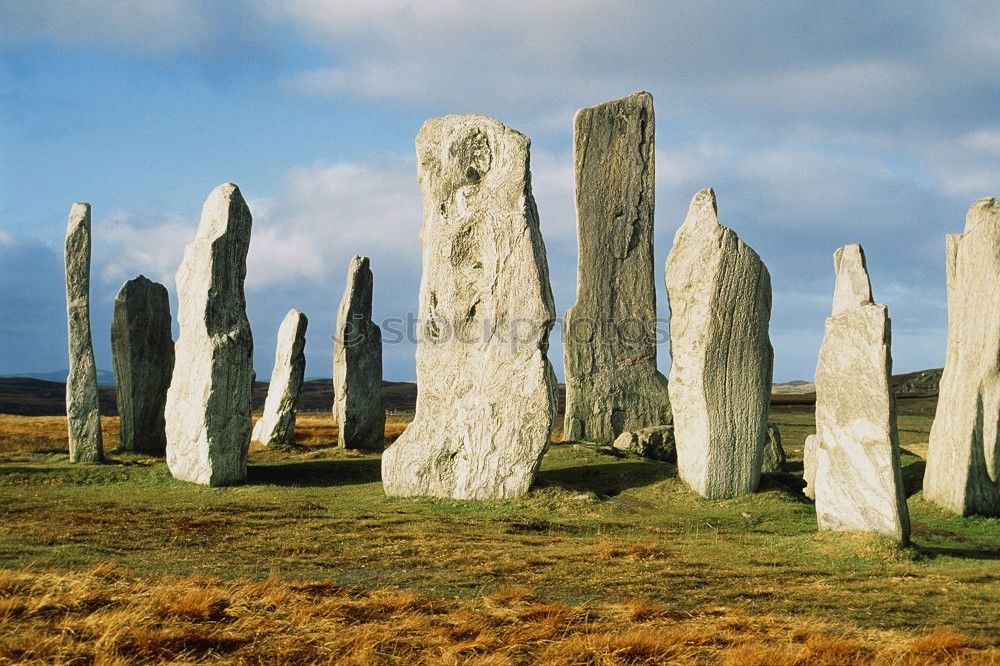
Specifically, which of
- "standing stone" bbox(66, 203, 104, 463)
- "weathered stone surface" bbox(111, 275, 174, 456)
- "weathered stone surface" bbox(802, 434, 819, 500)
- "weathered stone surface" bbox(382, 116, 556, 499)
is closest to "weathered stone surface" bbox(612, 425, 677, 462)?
"weathered stone surface" bbox(802, 434, 819, 500)

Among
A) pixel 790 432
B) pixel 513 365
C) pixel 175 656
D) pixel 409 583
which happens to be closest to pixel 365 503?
pixel 513 365

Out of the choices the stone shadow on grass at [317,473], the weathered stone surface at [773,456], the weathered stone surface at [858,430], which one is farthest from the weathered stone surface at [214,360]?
the weathered stone surface at [858,430]

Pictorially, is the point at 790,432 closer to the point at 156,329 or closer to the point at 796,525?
the point at 796,525

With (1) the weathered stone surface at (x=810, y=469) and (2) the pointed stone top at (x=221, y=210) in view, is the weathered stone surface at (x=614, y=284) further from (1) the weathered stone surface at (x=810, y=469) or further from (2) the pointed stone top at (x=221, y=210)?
(2) the pointed stone top at (x=221, y=210)

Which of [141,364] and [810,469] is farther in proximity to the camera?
[141,364]

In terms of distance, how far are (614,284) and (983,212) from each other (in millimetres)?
8351

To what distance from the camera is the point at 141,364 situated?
21.5 metres

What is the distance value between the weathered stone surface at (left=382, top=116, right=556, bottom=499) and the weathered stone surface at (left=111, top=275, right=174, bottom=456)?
8.21 meters

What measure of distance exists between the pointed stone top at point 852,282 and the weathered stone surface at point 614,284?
8.06 meters

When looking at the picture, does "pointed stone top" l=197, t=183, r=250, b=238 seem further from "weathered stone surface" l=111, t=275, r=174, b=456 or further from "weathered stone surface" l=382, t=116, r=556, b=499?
"weathered stone surface" l=111, t=275, r=174, b=456

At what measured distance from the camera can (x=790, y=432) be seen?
28.5 meters

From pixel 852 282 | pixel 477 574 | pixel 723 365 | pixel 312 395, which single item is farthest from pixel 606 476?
pixel 312 395

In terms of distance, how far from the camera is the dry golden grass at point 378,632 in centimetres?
693

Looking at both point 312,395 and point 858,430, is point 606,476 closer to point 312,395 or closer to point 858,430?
point 858,430
